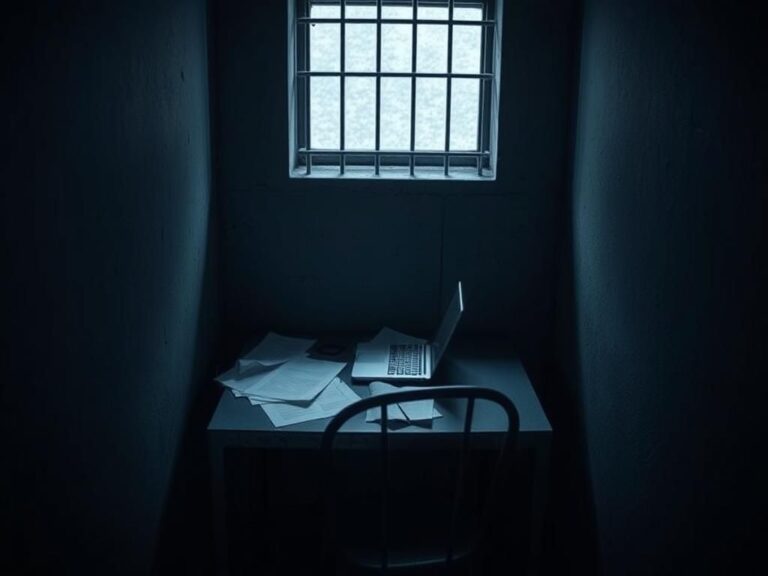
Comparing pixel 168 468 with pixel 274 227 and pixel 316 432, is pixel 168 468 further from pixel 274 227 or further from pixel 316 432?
pixel 274 227

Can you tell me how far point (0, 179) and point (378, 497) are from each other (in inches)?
54.6

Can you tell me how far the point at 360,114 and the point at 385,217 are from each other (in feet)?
1.28

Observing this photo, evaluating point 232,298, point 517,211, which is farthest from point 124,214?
point 517,211

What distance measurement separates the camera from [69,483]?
4.69 ft

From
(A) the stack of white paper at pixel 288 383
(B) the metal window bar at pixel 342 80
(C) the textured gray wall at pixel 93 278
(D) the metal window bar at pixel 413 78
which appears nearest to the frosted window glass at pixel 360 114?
(B) the metal window bar at pixel 342 80

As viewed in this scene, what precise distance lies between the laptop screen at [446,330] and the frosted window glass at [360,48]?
87cm

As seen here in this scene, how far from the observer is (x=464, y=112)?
2.83 metres

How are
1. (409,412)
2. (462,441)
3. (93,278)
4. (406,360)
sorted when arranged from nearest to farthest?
(93,278), (462,441), (409,412), (406,360)

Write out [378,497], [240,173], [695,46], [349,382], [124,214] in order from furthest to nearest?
[240,173]
[349,382]
[378,497]
[124,214]
[695,46]

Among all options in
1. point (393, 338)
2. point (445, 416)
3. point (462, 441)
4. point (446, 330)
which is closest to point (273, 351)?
point (393, 338)

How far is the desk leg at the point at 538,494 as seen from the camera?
213 cm

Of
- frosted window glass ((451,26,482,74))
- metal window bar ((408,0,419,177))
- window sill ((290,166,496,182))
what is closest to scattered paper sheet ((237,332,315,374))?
window sill ((290,166,496,182))

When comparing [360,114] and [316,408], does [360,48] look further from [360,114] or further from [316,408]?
[316,408]

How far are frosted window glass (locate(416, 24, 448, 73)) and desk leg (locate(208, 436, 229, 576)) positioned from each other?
1454 millimetres
